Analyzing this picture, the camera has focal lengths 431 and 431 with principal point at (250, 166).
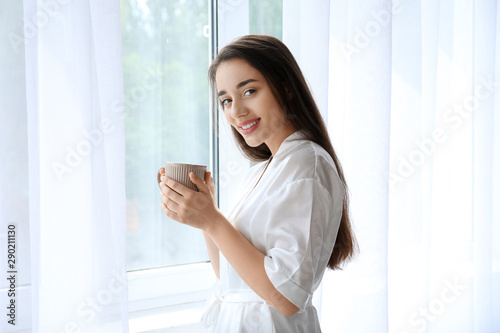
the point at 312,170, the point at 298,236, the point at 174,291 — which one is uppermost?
the point at 312,170

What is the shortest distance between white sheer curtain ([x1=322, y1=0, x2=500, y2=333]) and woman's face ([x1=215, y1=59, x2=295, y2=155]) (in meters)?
0.53

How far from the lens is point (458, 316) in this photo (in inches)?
63.3

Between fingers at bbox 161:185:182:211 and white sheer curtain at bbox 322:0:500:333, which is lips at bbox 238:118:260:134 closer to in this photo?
fingers at bbox 161:185:182:211

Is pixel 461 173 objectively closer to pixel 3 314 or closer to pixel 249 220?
pixel 249 220

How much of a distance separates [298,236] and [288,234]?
18 mm

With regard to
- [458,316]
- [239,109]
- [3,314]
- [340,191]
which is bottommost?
[458,316]

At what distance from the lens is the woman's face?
85 cm

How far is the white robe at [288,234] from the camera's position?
74cm

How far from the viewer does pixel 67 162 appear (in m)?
0.92

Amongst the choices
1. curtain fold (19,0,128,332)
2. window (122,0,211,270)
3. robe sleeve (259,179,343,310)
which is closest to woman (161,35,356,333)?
robe sleeve (259,179,343,310)

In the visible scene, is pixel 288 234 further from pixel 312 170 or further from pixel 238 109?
pixel 238 109

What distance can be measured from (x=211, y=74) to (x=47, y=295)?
59 cm

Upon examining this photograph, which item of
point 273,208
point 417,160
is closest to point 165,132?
point 273,208

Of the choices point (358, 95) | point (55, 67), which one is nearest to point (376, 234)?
point (358, 95)
